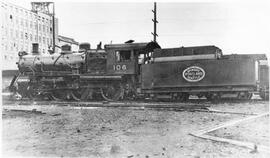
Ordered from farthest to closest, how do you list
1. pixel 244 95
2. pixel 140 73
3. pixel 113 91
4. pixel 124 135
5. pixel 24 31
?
pixel 24 31, pixel 113 91, pixel 140 73, pixel 244 95, pixel 124 135

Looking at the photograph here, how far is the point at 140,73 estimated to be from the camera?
1322 centimetres

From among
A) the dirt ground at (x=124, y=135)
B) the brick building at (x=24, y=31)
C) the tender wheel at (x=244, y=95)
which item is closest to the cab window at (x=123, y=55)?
the dirt ground at (x=124, y=135)

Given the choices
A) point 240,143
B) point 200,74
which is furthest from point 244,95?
point 240,143

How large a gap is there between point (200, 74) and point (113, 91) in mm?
4252

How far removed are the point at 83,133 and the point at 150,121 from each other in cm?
209

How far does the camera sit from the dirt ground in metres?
5.12

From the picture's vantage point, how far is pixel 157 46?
14.1m

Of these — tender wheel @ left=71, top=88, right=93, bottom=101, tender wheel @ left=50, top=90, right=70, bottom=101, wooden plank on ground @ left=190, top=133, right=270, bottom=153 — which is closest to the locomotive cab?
tender wheel @ left=71, top=88, right=93, bottom=101

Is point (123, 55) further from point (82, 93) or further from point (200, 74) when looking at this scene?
point (200, 74)

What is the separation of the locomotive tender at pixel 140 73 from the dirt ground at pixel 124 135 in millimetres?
3575

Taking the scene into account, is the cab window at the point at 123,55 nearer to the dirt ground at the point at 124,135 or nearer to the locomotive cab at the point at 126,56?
the locomotive cab at the point at 126,56

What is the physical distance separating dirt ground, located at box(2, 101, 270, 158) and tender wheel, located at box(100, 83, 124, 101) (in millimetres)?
4389

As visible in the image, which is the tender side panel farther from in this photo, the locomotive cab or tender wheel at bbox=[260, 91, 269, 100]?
tender wheel at bbox=[260, 91, 269, 100]

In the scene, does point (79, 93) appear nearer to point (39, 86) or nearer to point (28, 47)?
point (39, 86)
